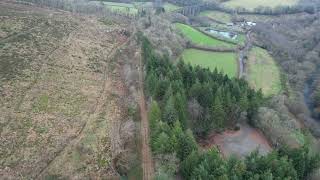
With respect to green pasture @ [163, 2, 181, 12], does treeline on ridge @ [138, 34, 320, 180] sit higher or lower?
lower

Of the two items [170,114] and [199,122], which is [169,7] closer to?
[199,122]

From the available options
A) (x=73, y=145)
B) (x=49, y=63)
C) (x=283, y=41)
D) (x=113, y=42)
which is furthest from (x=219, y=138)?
(x=283, y=41)

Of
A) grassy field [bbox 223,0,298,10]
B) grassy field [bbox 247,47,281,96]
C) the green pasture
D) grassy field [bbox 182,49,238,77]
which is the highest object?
grassy field [bbox 223,0,298,10]

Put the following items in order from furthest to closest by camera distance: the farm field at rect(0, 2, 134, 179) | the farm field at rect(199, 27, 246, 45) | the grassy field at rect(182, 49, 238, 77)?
1. the farm field at rect(199, 27, 246, 45)
2. the grassy field at rect(182, 49, 238, 77)
3. the farm field at rect(0, 2, 134, 179)

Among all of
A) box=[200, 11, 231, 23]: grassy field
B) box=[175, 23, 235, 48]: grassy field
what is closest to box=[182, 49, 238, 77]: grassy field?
box=[175, 23, 235, 48]: grassy field

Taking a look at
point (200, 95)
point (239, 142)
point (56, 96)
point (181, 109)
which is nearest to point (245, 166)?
point (181, 109)

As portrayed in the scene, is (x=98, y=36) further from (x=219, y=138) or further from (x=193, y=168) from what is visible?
(x=193, y=168)

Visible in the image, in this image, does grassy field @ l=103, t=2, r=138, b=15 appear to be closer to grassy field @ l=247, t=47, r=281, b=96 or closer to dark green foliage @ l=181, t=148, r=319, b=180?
grassy field @ l=247, t=47, r=281, b=96

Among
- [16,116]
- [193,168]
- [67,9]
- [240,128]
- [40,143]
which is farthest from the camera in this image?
[67,9]
